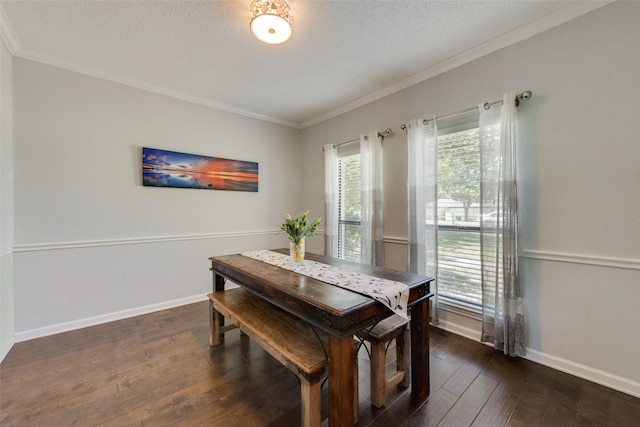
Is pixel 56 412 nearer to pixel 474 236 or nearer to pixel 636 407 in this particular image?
pixel 474 236

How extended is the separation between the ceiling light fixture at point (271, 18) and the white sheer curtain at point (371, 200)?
161 centimetres

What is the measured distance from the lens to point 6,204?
2.12 m

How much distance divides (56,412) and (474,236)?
331 cm

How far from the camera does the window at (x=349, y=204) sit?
348cm

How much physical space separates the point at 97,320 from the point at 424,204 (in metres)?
3.63

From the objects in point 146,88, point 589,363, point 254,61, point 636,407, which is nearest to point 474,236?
point 589,363

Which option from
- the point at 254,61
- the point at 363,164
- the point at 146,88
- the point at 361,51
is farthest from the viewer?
the point at 363,164

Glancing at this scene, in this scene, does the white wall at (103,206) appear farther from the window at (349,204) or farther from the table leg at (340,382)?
the table leg at (340,382)

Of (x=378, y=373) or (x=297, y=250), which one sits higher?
(x=297, y=250)

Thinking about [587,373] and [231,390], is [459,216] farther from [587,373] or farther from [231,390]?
[231,390]

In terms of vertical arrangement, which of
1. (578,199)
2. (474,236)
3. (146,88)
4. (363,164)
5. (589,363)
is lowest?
(589,363)

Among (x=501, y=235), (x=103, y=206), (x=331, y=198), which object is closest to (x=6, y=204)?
(x=103, y=206)

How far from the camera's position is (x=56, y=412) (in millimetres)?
1507

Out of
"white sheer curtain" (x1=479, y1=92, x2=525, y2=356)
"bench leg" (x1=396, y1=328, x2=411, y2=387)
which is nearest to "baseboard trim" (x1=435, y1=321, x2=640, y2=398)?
"white sheer curtain" (x1=479, y1=92, x2=525, y2=356)
